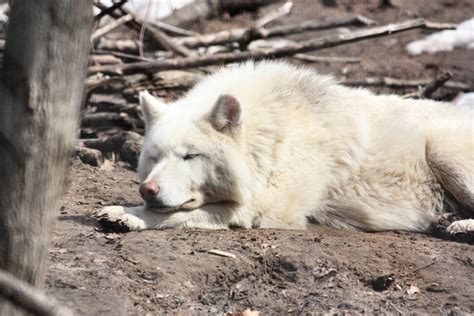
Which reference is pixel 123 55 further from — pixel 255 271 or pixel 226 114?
pixel 255 271

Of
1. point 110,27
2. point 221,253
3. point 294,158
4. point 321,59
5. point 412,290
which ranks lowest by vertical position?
point 412,290

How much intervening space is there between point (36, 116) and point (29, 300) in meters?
0.64

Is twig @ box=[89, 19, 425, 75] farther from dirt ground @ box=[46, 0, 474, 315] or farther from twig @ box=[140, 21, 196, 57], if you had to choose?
dirt ground @ box=[46, 0, 474, 315]

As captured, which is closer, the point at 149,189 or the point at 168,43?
the point at 149,189

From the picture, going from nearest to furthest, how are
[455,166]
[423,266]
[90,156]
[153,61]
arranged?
[423,266] → [455,166] → [90,156] → [153,61]

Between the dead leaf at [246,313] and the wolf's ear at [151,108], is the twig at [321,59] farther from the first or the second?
the dead leaf at [246,313]

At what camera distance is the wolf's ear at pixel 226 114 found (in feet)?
19.7

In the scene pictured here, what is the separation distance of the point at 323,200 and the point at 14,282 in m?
4.39

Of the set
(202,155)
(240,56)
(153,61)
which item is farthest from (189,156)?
(240,56)

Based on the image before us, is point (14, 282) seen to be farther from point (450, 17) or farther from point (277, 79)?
point (450, 17)

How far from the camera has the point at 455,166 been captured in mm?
6566

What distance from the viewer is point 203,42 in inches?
395

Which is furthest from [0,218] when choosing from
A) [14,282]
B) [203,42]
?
[203,42]

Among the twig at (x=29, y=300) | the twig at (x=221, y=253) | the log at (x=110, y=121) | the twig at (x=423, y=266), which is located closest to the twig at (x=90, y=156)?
the log at (x=110, y=121)
